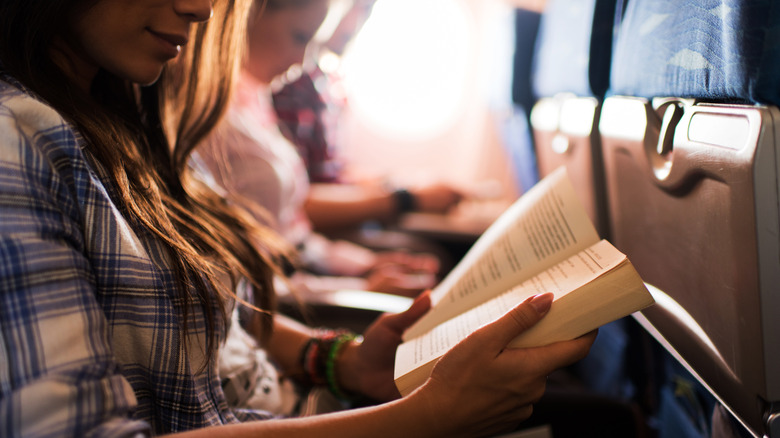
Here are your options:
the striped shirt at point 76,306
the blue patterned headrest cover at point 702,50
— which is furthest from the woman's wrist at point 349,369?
the blue patterned headrest cover at point 702,50

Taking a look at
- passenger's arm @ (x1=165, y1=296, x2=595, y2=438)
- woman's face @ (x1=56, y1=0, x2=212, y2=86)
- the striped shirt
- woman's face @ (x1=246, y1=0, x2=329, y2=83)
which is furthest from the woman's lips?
woman's face @ (x1=246, y1=0, x2=329, y2=83)

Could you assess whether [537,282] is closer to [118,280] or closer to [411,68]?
[118,280]

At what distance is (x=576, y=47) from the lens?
915 mm

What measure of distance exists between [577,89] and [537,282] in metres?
0.50

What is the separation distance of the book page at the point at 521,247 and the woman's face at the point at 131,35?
1.41 feet

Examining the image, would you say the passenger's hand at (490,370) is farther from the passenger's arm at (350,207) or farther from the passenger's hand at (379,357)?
the passenger's arm at (350,207)

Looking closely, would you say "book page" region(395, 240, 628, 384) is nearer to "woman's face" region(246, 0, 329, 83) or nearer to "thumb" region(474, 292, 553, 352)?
"thumb" region(474, 292, 553, 352)

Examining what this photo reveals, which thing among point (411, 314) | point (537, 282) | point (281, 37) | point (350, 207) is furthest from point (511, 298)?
point (350, 207)

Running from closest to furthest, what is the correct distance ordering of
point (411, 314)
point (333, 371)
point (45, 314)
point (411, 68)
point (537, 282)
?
point (45, 314), point (537, 282), point (411, 314), point (333, 371), point (411, 68)

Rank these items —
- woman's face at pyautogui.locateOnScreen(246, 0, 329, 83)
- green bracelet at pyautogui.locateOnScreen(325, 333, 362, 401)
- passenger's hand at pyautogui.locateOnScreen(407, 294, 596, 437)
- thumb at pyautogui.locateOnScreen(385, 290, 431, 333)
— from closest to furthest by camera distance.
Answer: passenger's hand at pyautogui.locateOnScreen(407, 294, 596, 437) < thumb at pyautogui.locateOnScreen(385, 290, 431, 333) < green bracelet at pyautogui.locateOnScreen(325, 333, 362, 401) < woman's face at pyautogui.locateOnScreen(246, 0, 329, 83)

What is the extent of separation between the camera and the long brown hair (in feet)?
1.77

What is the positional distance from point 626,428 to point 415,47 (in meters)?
3.86

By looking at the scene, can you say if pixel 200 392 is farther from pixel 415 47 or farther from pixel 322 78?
pixel 415 47

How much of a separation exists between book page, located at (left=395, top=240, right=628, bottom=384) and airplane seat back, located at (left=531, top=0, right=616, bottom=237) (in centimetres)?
31
